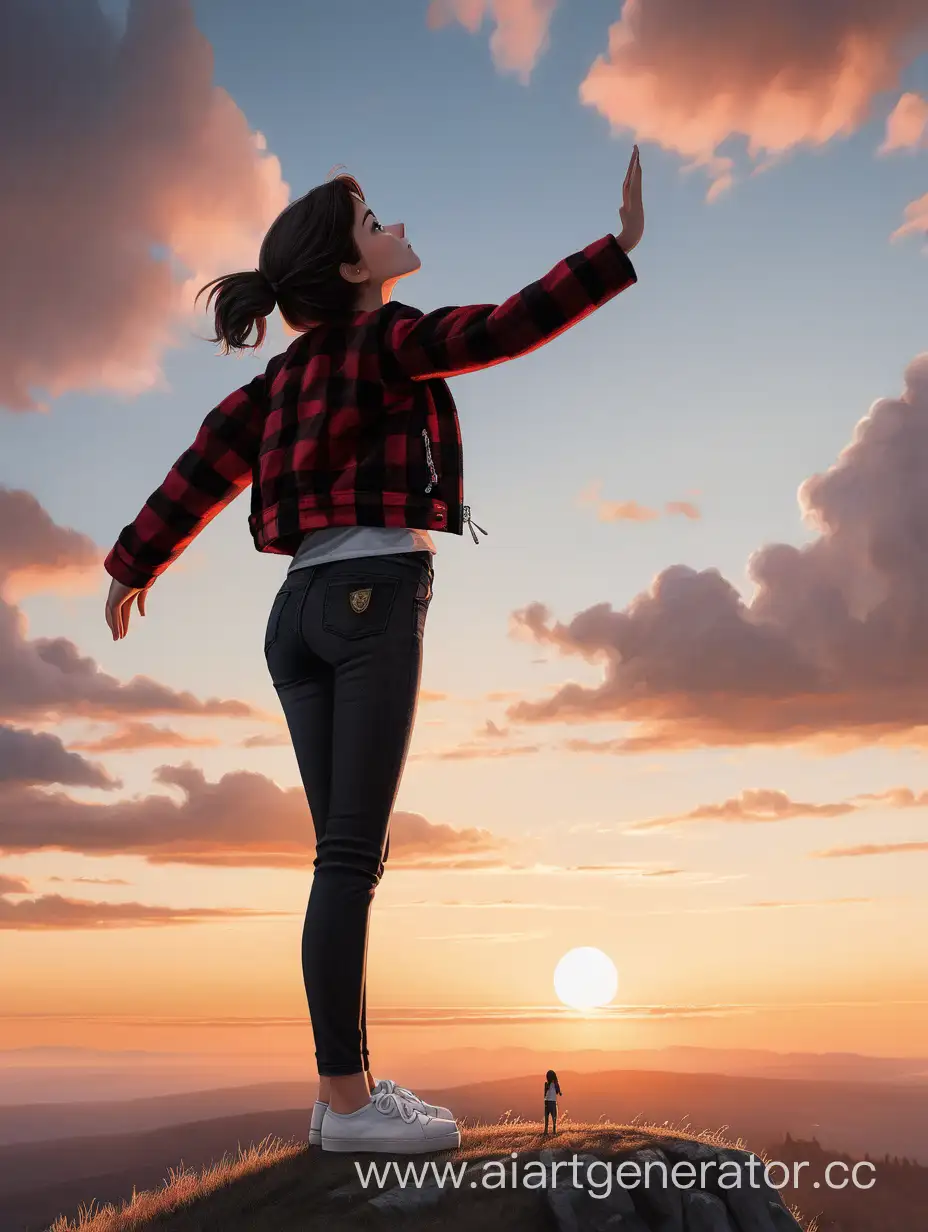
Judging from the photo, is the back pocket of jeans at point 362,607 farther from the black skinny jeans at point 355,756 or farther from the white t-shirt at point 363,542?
the white t-shirt at point 363,542

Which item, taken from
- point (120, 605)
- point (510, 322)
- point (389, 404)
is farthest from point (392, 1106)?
point (510, 322)

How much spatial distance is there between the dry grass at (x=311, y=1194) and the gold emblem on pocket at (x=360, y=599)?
88.5 inches

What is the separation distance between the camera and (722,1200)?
4.79 m

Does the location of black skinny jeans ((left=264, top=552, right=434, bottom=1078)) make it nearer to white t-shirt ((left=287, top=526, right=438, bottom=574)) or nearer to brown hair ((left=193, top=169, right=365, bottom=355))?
white t-shirt ((left=287, top=526, right=438, bottom=574))

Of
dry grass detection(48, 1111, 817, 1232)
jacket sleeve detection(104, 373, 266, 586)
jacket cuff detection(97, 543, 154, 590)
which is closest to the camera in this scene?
dry grass detection(48, 1111, 817, 1232)

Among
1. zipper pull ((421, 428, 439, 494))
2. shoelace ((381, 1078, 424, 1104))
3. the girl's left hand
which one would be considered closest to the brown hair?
zipper pull ((421, 428, 439, 494))

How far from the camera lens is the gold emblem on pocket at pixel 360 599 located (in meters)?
4.55

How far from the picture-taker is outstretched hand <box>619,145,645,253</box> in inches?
172

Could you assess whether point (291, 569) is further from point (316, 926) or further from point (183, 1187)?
point (183, 1187)

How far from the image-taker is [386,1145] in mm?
4570

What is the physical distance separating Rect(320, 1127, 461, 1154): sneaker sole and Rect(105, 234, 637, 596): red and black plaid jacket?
2.51 metres

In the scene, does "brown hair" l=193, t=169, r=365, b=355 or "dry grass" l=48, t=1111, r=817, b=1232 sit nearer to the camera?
"dry grass" l=48, t=1111, r=817, b=1232

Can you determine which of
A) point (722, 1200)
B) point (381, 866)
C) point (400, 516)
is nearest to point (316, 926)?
point (381, 866)

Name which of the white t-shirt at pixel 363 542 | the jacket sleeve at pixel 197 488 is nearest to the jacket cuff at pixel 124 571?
the jacket sleeve at pixel 197 488
